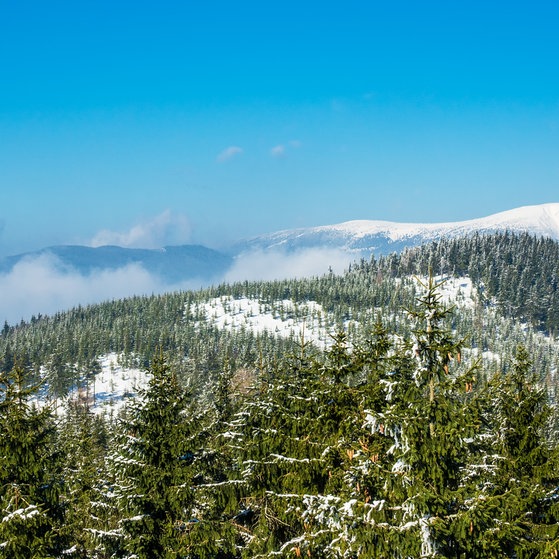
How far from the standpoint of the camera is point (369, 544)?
Result: 13273 mm

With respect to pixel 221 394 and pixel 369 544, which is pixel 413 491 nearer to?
pixel 369 544

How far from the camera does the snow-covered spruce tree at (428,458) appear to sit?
43.0 feet

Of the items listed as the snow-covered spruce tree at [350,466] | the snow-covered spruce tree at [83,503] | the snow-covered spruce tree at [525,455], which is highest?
the snow-covered spruce tree at [350,466]

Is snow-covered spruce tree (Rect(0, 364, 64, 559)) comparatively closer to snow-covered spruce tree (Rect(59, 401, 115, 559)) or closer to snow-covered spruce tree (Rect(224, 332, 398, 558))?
snow-covered spruce tree (Rect(59, 401, 115, 559))

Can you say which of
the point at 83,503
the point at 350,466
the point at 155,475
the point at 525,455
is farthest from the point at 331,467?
the point at 83,503

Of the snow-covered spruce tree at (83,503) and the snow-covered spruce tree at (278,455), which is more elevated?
the snow-covered spruce tree at (278,455)

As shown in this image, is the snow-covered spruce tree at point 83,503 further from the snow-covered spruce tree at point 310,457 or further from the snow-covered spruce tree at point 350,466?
the snow-covered spruce tree at point 350,466

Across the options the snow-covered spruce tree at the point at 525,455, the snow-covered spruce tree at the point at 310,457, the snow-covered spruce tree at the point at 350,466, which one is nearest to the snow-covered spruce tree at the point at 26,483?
the snow-covered spruce tree at the point at 310,457

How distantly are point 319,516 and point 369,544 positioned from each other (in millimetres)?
1606

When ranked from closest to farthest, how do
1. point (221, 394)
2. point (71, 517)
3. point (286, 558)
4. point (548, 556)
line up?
point (548, 556), point (286, 558), point (71, 517), point (221, 394)

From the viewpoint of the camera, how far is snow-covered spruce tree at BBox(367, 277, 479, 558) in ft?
43.0

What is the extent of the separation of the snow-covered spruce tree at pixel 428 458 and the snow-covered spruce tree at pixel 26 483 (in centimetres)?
1141

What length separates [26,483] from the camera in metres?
19.4

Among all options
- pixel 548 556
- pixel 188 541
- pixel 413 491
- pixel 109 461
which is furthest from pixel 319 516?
pixel 109 461
